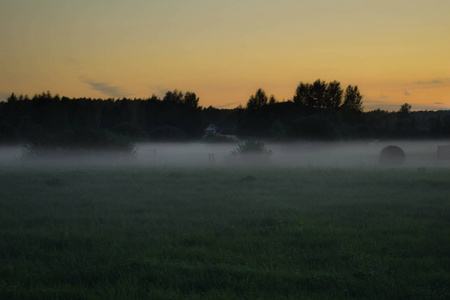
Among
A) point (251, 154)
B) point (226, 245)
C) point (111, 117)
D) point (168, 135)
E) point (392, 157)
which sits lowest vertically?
point (226, 245)

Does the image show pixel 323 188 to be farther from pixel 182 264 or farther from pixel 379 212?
pixel 182 264

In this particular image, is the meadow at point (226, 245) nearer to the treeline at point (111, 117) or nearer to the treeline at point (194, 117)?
the treeline at point (194, 117)

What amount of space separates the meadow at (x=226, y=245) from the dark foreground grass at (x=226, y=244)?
3 centimetres

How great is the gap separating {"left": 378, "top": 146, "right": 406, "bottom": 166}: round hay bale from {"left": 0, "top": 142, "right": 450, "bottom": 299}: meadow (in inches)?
750

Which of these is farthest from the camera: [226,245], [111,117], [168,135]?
[111,117]

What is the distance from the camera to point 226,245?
29.6 feet

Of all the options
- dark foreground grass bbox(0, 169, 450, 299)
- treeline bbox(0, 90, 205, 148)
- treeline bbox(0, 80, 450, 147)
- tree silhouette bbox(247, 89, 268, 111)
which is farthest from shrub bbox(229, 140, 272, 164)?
tree silhouette bbox(247, 89, 268, 111)

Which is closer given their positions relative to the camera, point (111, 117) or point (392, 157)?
point (392, 157)

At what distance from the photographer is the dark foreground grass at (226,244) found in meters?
6.70

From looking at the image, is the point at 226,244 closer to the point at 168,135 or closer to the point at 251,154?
the point at 251,154

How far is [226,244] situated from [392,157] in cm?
3041

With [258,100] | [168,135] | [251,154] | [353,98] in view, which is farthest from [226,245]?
[353,98]

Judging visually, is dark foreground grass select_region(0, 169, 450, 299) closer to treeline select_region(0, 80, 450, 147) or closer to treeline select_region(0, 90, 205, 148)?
treeline select_region(0, 80, 450, 147)

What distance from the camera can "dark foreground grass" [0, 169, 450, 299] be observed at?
6.70 metres
